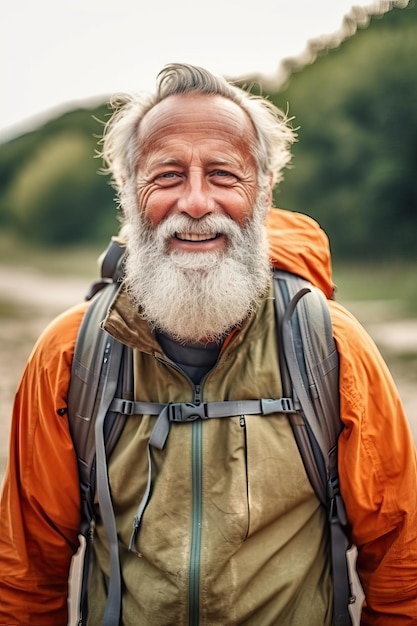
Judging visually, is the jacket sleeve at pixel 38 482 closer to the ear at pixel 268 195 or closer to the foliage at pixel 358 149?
the ear at pixel 268 195

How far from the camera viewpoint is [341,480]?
81.8 inches

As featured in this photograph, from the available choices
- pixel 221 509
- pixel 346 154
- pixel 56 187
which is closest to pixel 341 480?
pixel 221 509

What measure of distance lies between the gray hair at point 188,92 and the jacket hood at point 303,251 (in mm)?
198

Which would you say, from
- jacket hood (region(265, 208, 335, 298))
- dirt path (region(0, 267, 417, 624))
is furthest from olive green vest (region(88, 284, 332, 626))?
dirt path (region(0, 267, 417, 624))

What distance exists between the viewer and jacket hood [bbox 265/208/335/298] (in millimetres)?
2344

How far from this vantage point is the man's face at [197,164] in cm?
218

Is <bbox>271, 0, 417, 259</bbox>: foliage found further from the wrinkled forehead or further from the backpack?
the backpack

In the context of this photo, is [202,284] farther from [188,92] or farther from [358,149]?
[358,149]

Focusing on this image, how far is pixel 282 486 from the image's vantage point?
2051mm

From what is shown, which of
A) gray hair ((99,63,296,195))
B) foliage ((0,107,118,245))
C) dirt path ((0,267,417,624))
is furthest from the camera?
foliage ((0,107,118,245))

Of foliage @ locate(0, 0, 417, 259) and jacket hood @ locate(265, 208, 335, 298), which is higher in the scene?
foliage @ locate(0, 0, 417, 259)

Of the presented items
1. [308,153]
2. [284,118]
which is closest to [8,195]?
[308,153]

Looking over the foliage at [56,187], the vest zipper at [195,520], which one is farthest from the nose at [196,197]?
the foliage at [56,187]

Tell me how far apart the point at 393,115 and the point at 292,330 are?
890 cm
